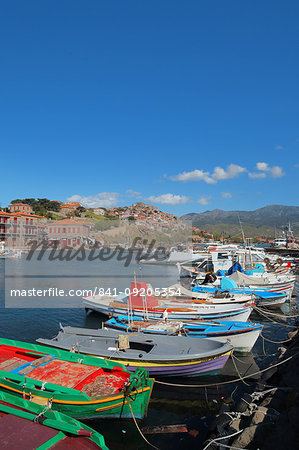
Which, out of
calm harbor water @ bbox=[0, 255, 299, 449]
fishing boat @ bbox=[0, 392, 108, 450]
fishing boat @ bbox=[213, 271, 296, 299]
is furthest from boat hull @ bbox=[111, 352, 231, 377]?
fishing boat @ bbox=[213, 271, 296, 299]

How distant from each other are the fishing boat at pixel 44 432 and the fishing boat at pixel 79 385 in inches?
40.9

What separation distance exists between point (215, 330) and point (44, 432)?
941cm

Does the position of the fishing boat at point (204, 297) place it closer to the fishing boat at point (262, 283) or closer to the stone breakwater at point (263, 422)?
the fishing boat at point (262, 283)

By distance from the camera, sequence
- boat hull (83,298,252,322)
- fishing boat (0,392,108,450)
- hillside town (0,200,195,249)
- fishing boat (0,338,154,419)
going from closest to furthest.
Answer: fishing boat (0,392,108,450), fishing boat (0,338,154,419), boat hull (83,298,252,322), hillside town (0,200,195,249)

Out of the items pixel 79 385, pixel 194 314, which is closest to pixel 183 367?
pixel 79 385

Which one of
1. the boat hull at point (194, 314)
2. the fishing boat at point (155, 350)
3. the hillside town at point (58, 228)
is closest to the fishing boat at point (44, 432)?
the fishing boat at point (155, 350)

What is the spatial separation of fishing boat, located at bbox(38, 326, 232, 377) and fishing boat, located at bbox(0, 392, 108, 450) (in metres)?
3.79

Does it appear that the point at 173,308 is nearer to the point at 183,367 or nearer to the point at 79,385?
the point at 183,367

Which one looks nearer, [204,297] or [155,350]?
[155,350]

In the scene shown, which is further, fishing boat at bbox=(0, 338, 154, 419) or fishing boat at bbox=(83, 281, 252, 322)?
fishing boat at bbox=(83, 281, 252, 322)

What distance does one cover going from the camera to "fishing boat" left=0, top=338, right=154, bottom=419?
25.1 ft

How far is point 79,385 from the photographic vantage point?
816 cm

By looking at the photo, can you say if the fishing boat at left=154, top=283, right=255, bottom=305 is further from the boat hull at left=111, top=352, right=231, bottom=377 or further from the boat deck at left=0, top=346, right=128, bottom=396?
the boat deck at left=0, top=346, right=128, bottom=396

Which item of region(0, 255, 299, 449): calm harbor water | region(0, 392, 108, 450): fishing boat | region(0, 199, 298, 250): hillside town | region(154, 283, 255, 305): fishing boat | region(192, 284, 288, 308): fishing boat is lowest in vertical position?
region(0, 255, 299, 449): calm harbor water
